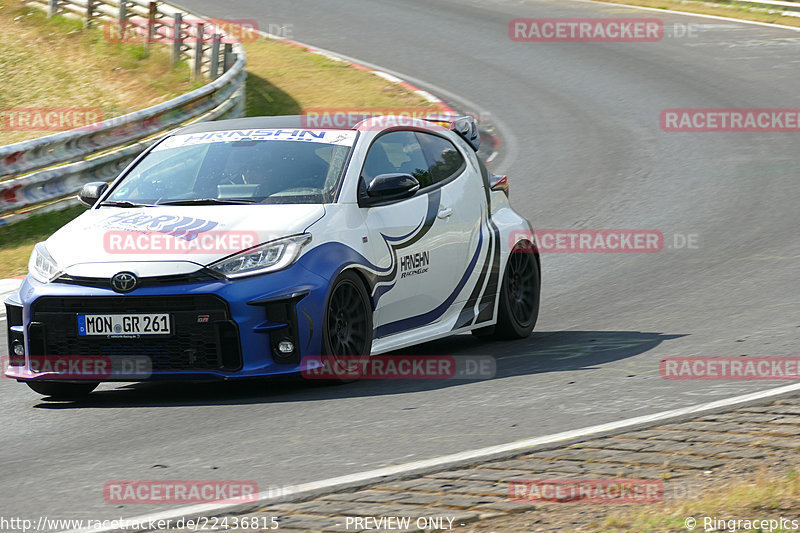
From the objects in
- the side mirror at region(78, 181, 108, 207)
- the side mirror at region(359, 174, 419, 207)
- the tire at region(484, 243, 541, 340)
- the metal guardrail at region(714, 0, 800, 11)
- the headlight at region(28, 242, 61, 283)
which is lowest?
the tire at region(484, 243, 541, 340)

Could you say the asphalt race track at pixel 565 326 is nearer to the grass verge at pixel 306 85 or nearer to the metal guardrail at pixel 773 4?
the grass verge at pixel 306 85

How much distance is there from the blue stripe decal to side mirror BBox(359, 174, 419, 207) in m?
0.76

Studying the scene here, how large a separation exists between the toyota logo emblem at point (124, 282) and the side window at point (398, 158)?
178 cm

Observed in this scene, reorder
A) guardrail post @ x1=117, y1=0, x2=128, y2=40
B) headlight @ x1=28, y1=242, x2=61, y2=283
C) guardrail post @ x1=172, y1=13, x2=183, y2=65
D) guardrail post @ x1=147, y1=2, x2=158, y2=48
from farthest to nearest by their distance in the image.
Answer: guardrail post @ x1=117, y1=0, x2=128, y2=40, guardrail post @ x1=147, y1=2, x2=158, y2=48, guardrail post @ x1=172, y1=13, x2=183, y2=65, headlight @ x1=28, y1=242, x2=61, y2=283

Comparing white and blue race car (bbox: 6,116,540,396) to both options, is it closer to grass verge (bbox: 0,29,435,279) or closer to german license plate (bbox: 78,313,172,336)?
german license plate (bbox: 78,313,172,336)

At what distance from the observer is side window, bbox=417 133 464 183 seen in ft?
29.3

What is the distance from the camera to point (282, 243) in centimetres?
734

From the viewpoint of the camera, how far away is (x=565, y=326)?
390 inches

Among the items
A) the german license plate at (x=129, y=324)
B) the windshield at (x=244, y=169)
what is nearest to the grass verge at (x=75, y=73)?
the windshield at (x=244, y=169)

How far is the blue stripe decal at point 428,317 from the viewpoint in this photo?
803 cm

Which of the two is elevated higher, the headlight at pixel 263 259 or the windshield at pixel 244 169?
the windshield at pixel 244 169

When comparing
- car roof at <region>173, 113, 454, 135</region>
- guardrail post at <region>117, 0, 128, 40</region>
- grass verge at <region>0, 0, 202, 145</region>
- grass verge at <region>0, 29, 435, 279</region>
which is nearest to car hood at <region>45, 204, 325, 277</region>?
car roof at <region>173, 113, 454, 135</region>

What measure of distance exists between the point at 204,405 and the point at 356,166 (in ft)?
5.96

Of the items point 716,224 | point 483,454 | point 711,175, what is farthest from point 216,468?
point 711,175
